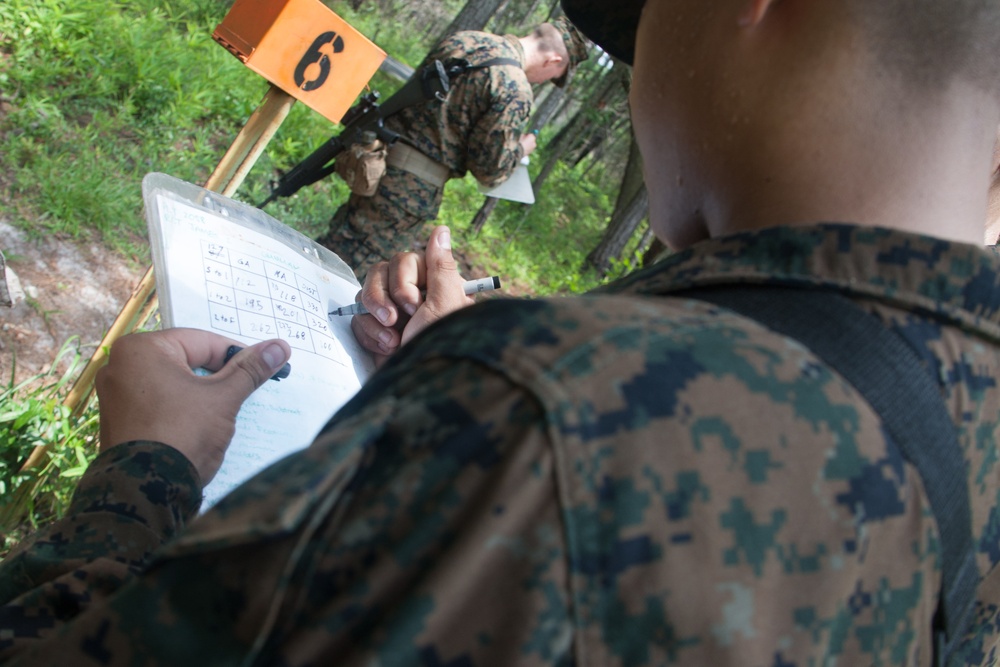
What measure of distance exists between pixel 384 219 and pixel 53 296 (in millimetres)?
1729

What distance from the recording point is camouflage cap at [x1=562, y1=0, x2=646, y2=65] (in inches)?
43.4

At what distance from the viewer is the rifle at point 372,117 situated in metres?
3.34

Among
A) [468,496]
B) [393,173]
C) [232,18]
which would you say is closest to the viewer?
[468,496]

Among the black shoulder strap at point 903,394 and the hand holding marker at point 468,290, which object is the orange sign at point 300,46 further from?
the black shoulder strap at point 903,394

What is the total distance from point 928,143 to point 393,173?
136 inches

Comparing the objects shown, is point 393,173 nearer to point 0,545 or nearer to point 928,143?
point 0,545

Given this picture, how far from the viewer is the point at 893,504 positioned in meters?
0.51

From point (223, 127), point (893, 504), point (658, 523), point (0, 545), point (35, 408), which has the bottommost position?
point (0, 545)

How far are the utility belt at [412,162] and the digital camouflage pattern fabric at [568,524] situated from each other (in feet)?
11.4

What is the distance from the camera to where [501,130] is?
3588 mm

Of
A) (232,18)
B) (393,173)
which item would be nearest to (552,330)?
(232,18)

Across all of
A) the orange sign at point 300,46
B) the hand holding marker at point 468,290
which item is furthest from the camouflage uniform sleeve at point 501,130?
the hand holding marker at point 468,290

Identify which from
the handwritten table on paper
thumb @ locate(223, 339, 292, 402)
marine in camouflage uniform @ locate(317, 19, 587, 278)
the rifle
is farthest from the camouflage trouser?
thumb @ locate(223, 339, 292, 402)

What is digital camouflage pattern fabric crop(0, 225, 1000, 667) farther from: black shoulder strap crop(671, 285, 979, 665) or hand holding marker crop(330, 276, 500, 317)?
hand holding marker crop(330, 276, 500, 317)
